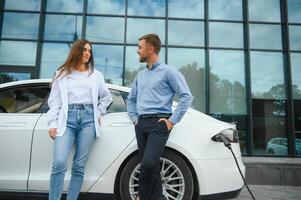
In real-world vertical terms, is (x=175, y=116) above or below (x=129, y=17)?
below

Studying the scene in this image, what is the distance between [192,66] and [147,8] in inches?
97.2

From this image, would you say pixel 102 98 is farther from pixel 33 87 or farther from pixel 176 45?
pixel 176 45

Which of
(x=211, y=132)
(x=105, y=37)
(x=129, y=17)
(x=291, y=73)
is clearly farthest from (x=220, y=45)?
(x=211, y=132)

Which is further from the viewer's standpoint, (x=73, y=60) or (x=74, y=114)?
(x=73, y=60)

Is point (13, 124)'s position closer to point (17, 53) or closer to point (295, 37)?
point (17, 53)

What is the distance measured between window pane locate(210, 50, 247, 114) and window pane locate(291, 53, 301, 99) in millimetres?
1606

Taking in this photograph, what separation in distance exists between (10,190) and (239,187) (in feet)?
8.01

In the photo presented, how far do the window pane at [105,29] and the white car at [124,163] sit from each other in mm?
6977

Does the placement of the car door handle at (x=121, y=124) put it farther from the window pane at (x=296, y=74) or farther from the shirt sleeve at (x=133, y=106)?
the window pane at (x=296, y=74)

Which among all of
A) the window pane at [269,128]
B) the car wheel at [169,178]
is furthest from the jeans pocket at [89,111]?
the window pane at [269,128]

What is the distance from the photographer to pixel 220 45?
10125mm

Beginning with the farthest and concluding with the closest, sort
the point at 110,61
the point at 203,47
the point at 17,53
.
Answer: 1. the point at 203,47
2. the point at 110,61
3. the point at 17,53

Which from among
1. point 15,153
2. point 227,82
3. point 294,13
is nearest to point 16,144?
point 15,153

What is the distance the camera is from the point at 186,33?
1016 cm
